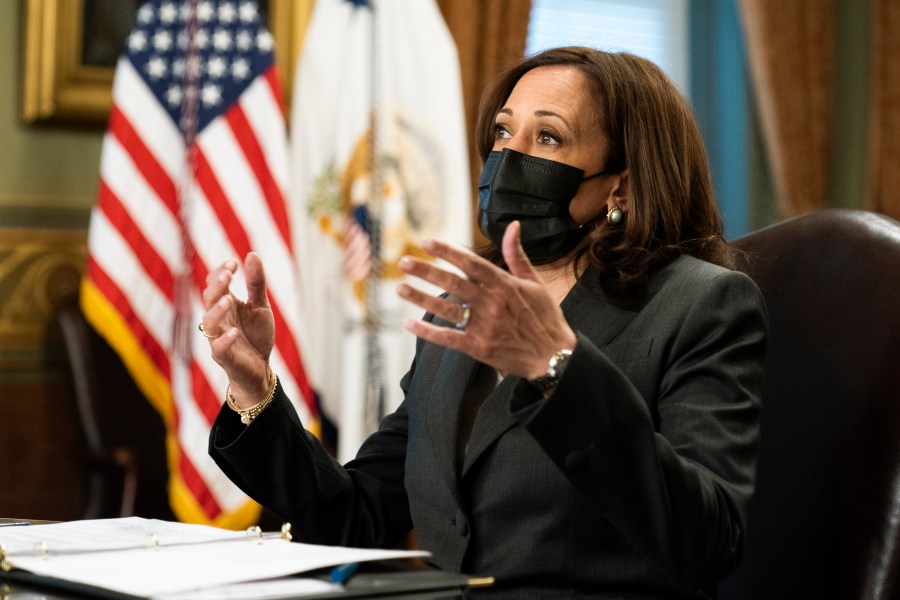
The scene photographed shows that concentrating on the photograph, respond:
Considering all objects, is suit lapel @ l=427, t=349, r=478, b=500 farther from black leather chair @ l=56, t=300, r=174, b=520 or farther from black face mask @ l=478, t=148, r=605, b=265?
black leather chair @ l=56, t=300, r=174, b=520

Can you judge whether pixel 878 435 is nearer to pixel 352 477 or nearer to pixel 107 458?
pixel 352 477

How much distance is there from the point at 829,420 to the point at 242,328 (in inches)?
36.0

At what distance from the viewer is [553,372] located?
4.28 ft

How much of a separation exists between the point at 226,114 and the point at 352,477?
7.33 ft

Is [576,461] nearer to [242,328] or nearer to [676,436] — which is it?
[676,436]

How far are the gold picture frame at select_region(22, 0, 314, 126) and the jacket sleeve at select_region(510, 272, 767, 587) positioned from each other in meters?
3.03

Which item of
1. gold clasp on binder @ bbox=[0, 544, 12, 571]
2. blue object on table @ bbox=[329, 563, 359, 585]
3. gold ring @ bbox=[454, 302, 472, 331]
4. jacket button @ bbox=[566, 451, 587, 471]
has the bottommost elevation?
gold clasp on binder @ bbox=[0, 544, 12, 571]

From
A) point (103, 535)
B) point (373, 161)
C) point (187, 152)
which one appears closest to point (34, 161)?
point (187, 152)

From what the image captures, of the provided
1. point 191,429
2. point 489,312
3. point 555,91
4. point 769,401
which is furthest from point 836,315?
point 191,429

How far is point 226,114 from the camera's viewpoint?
153 inches

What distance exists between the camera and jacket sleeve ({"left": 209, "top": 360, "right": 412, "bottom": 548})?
67.2 inches

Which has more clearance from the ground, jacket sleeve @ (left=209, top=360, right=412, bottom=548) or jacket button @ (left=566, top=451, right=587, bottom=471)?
jacket button @ (left=566, top=451, right=587, bottom=471)

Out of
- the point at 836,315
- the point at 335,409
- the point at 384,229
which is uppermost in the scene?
the point at 836,315

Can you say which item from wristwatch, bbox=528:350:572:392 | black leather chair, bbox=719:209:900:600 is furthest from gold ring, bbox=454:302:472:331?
black leather chair, bbox=719:209:900:600
